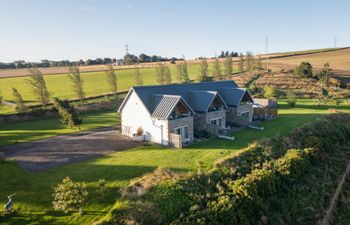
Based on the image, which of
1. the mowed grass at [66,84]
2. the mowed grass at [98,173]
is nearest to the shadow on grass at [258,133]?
the mowed grass at [98,173]

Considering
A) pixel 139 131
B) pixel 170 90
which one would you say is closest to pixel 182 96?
pixel 170 90

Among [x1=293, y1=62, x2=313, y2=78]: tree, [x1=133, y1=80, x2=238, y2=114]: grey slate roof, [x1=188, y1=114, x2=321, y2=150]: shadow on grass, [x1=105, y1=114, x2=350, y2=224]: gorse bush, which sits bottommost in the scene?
[x1=105, y1=114, x2=350, y2=224]: gorse bush

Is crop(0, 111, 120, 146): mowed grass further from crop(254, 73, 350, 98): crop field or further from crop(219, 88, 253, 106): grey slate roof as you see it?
crop(254, 73, 350, 98): crop field

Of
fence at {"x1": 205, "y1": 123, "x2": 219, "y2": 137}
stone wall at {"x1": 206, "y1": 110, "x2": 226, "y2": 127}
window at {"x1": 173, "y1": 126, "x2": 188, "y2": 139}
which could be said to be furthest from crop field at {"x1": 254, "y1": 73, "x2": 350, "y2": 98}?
window at {"x1": 173, "y1": 126, "x2": 188, "y2": 139}

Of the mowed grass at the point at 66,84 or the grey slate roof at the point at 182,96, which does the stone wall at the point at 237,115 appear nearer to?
the grey slate roof at the point at 182,96

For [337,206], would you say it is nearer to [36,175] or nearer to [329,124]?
[329,124]

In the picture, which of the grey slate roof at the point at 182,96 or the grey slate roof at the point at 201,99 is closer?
the grey slate roof at the point at 182,96

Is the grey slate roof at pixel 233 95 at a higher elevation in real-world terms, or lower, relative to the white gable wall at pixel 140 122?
higher
